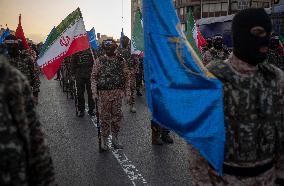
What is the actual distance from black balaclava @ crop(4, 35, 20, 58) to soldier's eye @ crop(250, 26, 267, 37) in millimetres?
5968

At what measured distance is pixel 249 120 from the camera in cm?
262

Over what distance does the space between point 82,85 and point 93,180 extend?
6.10 m

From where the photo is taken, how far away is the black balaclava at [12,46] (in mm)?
7715

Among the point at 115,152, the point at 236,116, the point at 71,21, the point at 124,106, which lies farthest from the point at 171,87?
the point at 124,106

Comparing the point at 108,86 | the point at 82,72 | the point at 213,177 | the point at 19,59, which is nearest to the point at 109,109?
the point at 108,86

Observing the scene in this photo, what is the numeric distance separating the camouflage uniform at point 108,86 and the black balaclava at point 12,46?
156 cm

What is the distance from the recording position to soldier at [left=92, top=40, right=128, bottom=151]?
7598 millimetres

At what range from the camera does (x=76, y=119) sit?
11133 millimetres

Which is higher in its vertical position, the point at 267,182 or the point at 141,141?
the point at 267,182

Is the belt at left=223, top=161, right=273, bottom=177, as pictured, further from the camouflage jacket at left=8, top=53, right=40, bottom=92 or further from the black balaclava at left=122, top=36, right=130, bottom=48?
the black balaclava at left=122, top=36, right=130, bottom=48

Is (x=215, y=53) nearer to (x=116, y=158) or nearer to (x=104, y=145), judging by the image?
(x=104, y=145)

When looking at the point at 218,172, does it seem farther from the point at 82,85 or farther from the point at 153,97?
the point at 82,85

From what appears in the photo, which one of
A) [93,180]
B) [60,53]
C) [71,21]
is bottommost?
[93,180]

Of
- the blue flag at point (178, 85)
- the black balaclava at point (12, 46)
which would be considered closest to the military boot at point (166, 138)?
the black balaclava at point (12, 46)
